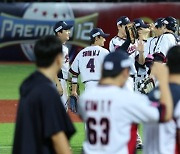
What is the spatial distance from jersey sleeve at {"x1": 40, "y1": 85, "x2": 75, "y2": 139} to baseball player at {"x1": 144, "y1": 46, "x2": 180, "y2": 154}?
26.8 inches

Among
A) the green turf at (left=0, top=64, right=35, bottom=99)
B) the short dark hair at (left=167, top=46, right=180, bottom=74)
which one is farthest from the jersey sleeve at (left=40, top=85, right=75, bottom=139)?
the green turf at (left=0, top=64, right=35, bottom=99)

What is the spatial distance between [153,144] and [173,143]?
0.51 ft

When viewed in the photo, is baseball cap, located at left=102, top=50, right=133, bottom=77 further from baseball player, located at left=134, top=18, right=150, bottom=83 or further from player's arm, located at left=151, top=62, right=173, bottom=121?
baseball player, located at left=134, top=18, right=150, bottom=83

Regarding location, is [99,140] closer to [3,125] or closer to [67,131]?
[67,131]

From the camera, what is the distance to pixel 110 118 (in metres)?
5.30

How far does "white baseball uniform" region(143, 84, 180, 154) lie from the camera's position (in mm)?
5691

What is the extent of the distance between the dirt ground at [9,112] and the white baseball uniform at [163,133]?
746 centimetres

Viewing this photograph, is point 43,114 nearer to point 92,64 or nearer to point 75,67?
point 92,64

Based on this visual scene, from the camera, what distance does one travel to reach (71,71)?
10625mm

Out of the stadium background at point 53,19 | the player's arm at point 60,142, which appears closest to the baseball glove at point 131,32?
the player's arm at point 60,142

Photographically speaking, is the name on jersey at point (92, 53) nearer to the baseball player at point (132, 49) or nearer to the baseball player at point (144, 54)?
the baseball player at point (132, 49)

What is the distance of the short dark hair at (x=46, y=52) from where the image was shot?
562 cm

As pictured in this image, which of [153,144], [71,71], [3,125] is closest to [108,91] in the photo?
[153,144]

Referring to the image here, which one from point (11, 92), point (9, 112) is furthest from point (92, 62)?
point (11, 92)
